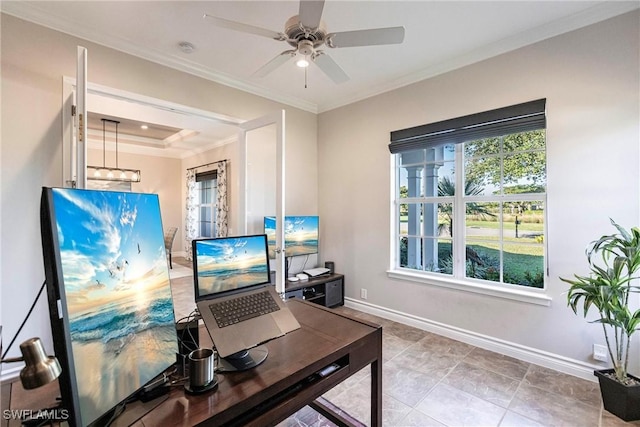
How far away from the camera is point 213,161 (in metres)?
6.48

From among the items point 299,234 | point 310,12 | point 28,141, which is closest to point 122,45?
point 28,141

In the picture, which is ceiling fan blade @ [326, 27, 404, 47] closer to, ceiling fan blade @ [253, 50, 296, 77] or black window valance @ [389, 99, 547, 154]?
ceiling fan blade @ [253, 50, 296, 77]

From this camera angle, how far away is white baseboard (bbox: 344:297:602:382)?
239 centimetres

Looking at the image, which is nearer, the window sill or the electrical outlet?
the electrical outlet

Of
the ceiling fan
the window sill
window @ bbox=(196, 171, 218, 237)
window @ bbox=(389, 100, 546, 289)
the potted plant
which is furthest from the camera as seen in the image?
window @ bbox=(196, 171, 218, 237)

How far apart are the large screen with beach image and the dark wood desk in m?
0.15

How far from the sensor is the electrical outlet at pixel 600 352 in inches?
88.9

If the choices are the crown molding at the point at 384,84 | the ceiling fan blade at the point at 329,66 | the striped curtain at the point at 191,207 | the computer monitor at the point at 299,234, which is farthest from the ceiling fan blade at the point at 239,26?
the striped curtain at the point at 191,207

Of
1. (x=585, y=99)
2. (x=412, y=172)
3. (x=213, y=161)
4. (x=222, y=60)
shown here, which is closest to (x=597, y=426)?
(x=585, y=99)

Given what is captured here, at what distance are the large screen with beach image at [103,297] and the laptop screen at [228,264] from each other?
14 cm

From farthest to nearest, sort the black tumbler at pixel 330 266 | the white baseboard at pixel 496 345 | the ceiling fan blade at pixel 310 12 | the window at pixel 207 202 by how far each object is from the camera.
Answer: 1. the window at pixel 207 202
2. the black tumbler at pixel 330 266
3. the white baseboard at pixel 496 345
4. the ceiling fan blade at pixel 310 12

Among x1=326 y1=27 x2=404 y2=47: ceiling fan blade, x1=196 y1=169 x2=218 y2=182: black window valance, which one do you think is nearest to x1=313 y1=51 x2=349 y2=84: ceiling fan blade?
x1=326 y1=27 x2=404 y2=47: ceiling fan blade

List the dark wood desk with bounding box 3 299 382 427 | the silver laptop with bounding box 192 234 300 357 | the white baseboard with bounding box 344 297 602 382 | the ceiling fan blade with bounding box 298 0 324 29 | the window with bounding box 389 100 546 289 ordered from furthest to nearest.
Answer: the window with bounding box 389 100 546 289, the white baseboard with bounding box 344 297 602 382, the ceiling fan blade with bounding box 298 0 324 29, the silver laptop with bounding box 192 234 300 357, the dark wood desk with bounding box 3 299 382 427

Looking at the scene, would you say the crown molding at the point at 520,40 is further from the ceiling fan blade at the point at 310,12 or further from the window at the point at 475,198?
the ceiling fan blade at the point at 310,12
